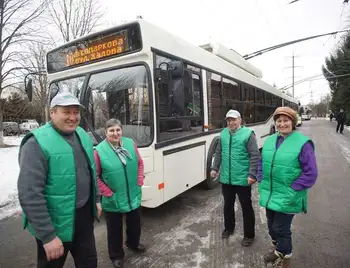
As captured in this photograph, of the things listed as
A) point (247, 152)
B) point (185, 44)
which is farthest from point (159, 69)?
point (247, 152)

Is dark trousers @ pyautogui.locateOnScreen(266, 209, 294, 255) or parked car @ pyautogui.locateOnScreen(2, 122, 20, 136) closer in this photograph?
dark trousers @ pyautogui.locateOnScreen(266, 209, 294, 255)

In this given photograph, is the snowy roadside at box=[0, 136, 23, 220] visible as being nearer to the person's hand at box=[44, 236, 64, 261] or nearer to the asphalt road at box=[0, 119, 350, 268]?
the asphalt road at box=[0, 119, 350, 268]

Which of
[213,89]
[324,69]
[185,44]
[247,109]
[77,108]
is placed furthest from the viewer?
[324,69]

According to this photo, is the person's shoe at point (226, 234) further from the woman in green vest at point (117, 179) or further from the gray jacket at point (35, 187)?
the gray jacket at point (35, 187)

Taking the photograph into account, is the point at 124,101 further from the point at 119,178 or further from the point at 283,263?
the point at 283,263

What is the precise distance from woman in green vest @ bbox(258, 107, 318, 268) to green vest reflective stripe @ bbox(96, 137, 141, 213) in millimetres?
1458

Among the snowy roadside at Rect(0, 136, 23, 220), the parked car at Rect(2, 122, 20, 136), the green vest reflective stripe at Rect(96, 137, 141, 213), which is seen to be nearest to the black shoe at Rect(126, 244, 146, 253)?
the green vest reflective stripe at Rect(96, 137, 141, 213)

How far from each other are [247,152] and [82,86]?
2.73 meters

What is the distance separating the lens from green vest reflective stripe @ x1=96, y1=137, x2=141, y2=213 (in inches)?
109

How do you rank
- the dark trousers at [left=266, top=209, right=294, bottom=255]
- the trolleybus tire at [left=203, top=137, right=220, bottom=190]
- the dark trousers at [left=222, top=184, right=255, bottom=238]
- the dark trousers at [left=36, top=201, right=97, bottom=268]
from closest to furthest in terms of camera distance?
the dark trousers at [left=36, top=201, right=97, bottom=268] → the dark trousers at [left=266, top=209, right=294, bottom=255] → the dark trousers at [left=222, top=184, right=255, bottom=238] → the trolleybus tire at [left=203, top=137, right=220, bottom=190]

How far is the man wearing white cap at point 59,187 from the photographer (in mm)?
1735

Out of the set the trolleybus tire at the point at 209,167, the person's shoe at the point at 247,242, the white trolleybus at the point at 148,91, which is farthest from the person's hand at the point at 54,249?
the trolleybus tire at the point at 209,167

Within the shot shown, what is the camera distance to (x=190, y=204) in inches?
195

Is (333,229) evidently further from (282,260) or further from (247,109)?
(247,109)
